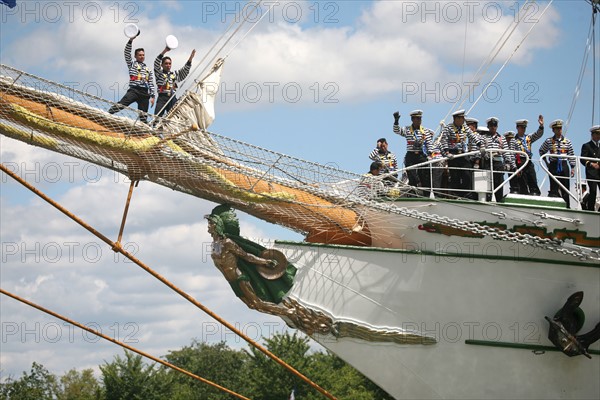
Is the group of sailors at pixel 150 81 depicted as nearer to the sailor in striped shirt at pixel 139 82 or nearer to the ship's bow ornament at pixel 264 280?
the sailor in striped shirt at pixel 139 82

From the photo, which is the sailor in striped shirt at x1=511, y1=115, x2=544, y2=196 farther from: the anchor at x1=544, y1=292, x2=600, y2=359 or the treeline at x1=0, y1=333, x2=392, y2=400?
the treeline at x1=0, y1=333, x2=392, y2=400

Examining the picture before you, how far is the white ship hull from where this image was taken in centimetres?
1224

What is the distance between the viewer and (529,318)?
41.0 ft

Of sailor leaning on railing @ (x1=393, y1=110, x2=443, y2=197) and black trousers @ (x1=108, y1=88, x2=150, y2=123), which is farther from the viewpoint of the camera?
sailor leaning on railing @ (x1=393, y1=110, x2=443, y2=197)

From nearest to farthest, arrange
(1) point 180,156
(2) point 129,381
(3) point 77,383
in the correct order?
(1) point 180,156, (2) point 129,381, (3) point 77,383

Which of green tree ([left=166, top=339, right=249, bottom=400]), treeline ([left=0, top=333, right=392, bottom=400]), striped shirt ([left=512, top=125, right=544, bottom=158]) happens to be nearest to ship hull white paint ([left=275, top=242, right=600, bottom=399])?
striped shirt ([left=512, top=125, right=544, bottom=158])

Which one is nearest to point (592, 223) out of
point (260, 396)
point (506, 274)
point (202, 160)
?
point (506, 274)

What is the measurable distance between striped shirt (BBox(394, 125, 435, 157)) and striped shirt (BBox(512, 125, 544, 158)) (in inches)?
54.9

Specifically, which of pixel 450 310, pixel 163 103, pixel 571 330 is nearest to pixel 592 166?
pixel 571 330

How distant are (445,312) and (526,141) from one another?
3274 mm

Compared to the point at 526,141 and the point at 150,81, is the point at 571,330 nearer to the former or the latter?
the point at 526,141

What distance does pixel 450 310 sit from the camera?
12.3 m

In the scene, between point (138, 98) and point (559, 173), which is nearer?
point (138, 98)

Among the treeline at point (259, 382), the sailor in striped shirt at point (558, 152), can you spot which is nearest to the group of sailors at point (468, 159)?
the sailor in striped shirt at point (558, 152)
